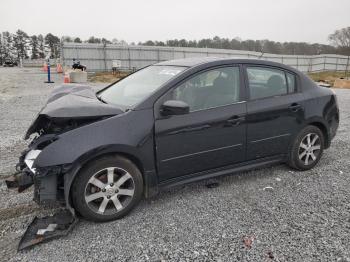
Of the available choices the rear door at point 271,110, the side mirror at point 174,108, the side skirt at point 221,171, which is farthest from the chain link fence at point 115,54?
the side mirror at point 174,108

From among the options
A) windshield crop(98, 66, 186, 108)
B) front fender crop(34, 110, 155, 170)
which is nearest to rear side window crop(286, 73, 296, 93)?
windshield crop(98, 66, 186, 108)

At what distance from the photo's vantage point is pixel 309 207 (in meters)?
3.33

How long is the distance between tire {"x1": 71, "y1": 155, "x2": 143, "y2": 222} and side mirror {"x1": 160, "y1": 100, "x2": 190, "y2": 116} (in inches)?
25.3

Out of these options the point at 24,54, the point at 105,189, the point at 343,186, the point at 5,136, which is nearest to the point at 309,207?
the point at 343,186

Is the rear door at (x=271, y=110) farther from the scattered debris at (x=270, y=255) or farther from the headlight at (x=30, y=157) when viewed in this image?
the headlight at (x=30, y=157)

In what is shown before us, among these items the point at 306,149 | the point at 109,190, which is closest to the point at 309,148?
the point at 306,149

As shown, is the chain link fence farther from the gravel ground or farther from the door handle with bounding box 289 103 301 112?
the gravel ground

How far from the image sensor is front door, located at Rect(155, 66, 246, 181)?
3229 millimetres

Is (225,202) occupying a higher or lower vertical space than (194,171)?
lower

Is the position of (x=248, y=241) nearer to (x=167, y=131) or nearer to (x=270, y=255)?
(x=270, y=255)

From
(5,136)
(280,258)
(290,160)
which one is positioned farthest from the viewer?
(5,136)

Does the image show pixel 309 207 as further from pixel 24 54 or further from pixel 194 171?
pixel 24 54

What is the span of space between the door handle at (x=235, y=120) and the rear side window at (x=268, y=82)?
35cm

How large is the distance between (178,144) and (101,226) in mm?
1153
